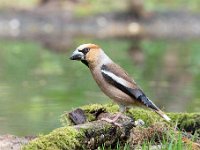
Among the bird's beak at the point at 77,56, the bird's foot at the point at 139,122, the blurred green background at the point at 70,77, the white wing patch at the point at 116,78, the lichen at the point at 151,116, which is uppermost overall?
the blurred green background at the point at 70,77

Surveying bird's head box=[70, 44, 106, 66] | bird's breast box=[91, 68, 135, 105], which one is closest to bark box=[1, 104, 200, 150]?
bird's breast box=[91, 68, 135, 105]

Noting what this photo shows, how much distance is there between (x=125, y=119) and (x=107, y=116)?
0.39 meters

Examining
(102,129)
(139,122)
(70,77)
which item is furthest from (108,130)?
(70,77)

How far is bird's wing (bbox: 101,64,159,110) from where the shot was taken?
9.06 meters

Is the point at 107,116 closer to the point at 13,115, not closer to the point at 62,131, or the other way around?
the point at 62,131

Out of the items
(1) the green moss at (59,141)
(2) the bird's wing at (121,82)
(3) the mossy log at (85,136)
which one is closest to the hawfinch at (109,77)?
(2) the bird's wing at (121,82)

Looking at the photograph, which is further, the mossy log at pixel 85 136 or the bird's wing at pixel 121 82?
the bird's wing at pixel 121 82

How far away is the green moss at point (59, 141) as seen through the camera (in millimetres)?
8656

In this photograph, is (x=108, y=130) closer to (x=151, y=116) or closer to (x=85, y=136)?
(x=85, y=136)

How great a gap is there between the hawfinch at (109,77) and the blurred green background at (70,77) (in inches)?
123

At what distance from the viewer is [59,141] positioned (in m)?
8.76

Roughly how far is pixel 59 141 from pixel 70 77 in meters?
12.9

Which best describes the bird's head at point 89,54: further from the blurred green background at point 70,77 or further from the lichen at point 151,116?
the blurred green background at point 70,77

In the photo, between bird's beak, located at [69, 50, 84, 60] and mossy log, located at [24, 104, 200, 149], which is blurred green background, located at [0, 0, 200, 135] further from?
bird's beak, located at [69, 50, 84, 60]
